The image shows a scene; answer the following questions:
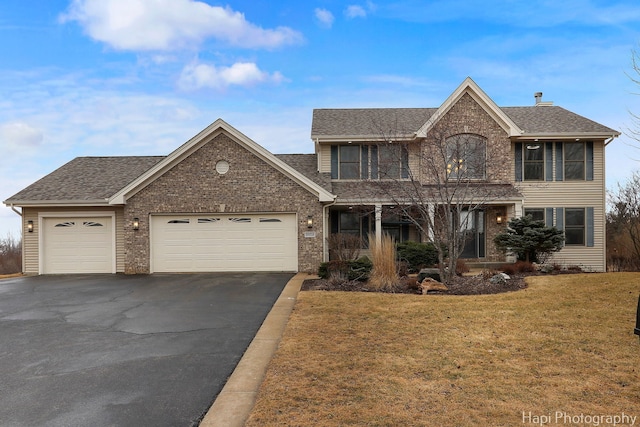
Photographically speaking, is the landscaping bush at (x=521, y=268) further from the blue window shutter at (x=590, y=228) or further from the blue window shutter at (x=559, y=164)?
the blue window shutter at (x=559, y=164)

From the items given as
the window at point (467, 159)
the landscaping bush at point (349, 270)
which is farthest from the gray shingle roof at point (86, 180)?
the window at point (467, 159)

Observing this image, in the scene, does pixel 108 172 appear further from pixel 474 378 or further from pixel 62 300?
pixel 474 378

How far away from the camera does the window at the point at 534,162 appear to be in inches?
677

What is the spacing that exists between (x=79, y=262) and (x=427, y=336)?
14441mm

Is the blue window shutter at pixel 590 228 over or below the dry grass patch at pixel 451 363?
over

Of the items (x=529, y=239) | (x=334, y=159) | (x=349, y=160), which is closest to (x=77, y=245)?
(x=334, y=159)

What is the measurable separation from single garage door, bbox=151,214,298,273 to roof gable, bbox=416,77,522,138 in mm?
7607

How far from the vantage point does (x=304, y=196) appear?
47.6 ft

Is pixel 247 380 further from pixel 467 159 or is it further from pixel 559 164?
pixel 559 164

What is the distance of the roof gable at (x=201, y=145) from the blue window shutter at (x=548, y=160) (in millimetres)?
10015

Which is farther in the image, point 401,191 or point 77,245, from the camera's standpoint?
point 77,245

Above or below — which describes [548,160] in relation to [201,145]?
below

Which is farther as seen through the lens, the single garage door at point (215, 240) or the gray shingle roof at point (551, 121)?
the gray shingle roof at point (551, 121)

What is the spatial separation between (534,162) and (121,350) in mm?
17436
